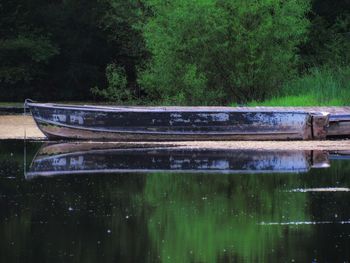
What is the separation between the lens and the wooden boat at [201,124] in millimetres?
24328

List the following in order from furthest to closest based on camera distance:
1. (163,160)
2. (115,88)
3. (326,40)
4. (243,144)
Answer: (326,40)
(115,88)
(243,144)
(163,160)

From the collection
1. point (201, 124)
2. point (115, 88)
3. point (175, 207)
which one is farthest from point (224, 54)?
point (175, 207)

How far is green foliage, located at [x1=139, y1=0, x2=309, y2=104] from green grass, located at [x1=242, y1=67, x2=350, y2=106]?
3.31ft

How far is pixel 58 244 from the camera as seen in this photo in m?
11.1

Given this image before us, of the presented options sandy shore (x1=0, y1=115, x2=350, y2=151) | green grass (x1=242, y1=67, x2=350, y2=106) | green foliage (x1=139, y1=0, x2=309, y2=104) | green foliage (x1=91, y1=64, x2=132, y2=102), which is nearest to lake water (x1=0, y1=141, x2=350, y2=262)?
sandy shore (x1=0, y1=115, x2=350, y2=151)

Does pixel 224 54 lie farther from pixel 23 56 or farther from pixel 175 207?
pixel 175 207

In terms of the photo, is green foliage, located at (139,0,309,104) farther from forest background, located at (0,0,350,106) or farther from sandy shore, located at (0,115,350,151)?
sandy shore, located at (0,115,350,151)

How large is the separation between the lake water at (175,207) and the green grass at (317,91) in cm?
856

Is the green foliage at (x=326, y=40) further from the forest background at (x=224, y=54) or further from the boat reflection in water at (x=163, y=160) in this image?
the boat reflection in water at (x=163, y=160)

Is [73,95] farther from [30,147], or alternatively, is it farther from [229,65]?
[30,147]

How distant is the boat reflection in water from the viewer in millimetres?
18047

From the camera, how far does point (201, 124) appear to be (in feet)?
80.0

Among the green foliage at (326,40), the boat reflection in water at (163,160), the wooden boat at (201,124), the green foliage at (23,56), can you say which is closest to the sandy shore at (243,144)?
the wooden boat at (201,124)

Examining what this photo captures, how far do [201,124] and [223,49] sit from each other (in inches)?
346
